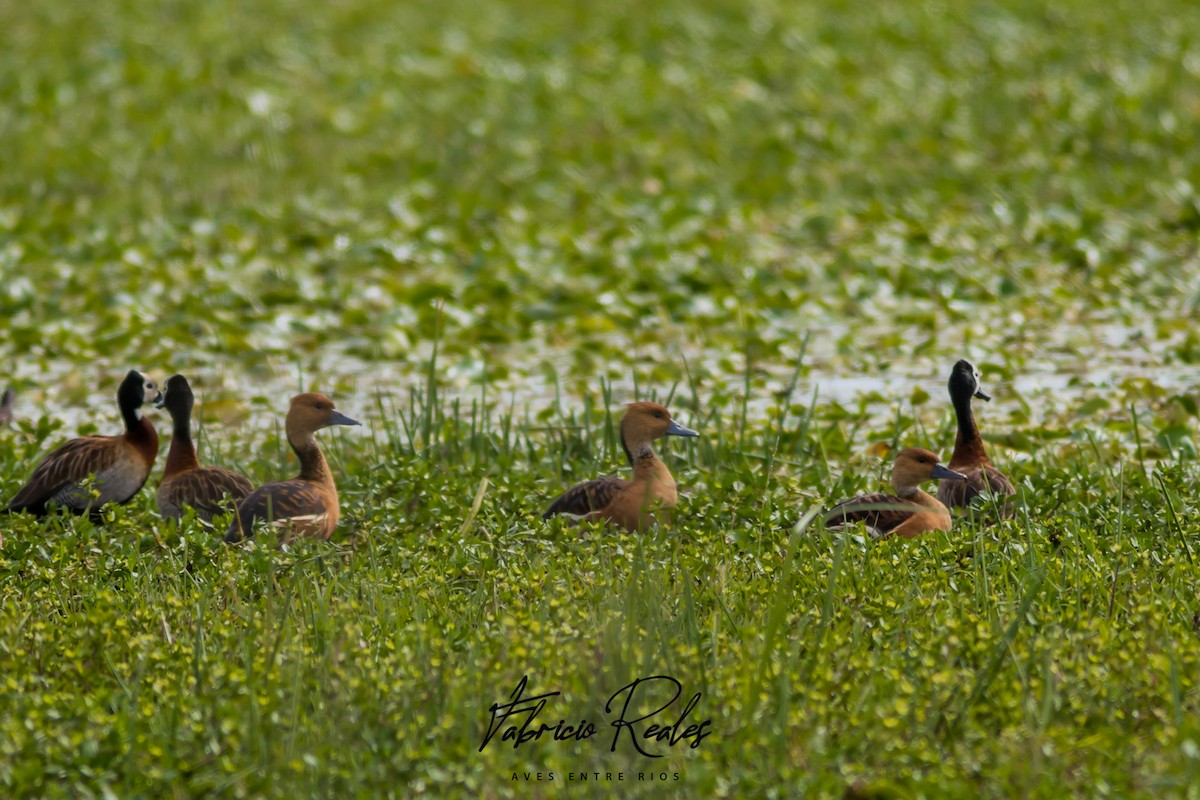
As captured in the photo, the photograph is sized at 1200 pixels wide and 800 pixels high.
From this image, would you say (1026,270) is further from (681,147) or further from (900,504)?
(900,504)

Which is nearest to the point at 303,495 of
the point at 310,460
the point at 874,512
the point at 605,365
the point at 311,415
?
the point at 310,460

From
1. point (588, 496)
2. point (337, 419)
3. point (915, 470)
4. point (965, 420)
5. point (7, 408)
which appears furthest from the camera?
point (7, 408)

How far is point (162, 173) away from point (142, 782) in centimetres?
979

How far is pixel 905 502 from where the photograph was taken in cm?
614

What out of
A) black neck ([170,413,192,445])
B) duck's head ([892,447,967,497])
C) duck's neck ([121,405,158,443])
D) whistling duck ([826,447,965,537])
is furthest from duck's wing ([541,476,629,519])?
duck's neck ([121,405,158,443])

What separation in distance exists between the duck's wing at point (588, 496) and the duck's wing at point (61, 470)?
1.79 m

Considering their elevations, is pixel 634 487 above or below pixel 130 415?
below

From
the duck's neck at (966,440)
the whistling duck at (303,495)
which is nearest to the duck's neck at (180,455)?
the whistling duck at (303,495)

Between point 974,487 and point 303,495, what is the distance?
255cm

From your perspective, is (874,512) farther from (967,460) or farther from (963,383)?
(963,383)

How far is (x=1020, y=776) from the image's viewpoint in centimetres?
429

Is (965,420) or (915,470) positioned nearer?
(915,470)

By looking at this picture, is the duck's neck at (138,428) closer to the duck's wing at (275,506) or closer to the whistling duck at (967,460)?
the duck's wing at (275,506)

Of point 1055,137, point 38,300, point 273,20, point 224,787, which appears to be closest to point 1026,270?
point 1055,137
